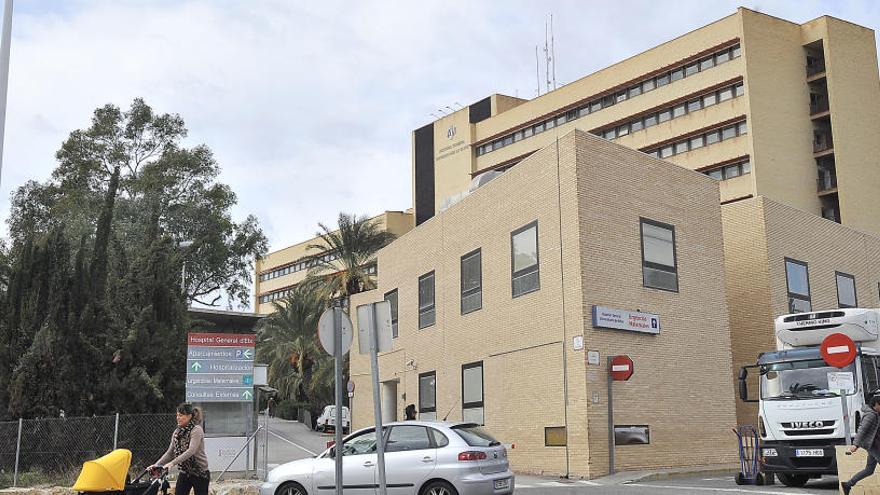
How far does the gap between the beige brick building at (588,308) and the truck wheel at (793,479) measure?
4173 mm

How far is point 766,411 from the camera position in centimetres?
1636

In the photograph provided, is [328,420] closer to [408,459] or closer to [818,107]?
[408,459]

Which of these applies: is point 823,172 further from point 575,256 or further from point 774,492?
point 774,492

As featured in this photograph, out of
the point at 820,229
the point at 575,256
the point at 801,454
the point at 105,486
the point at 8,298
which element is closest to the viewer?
the point at 105,486

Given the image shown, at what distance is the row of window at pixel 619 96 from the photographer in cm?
5150

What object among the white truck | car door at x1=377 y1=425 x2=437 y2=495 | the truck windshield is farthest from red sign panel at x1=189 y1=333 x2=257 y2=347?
the truck windshield

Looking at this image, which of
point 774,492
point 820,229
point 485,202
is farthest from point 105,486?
point 820,229

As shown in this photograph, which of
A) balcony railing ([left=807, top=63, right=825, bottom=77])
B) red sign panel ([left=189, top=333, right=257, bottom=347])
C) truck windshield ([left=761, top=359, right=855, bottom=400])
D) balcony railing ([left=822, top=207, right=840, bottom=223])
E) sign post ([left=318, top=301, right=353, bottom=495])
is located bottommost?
truck windshield ([left=761, top=359, right=855, bottom=400])

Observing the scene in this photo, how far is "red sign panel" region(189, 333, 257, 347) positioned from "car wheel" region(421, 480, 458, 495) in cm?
854

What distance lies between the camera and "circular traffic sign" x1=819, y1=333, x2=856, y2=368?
15.1m

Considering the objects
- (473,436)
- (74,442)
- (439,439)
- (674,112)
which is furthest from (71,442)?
(674,112)

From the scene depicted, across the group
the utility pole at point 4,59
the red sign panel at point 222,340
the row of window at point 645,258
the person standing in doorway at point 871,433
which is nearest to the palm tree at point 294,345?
the row of window at point 645,258

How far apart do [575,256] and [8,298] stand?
45.3 feet

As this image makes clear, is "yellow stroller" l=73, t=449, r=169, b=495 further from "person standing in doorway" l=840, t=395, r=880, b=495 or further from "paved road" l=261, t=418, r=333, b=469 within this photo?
"paved road" l=261, t=418, r=333, b=469
